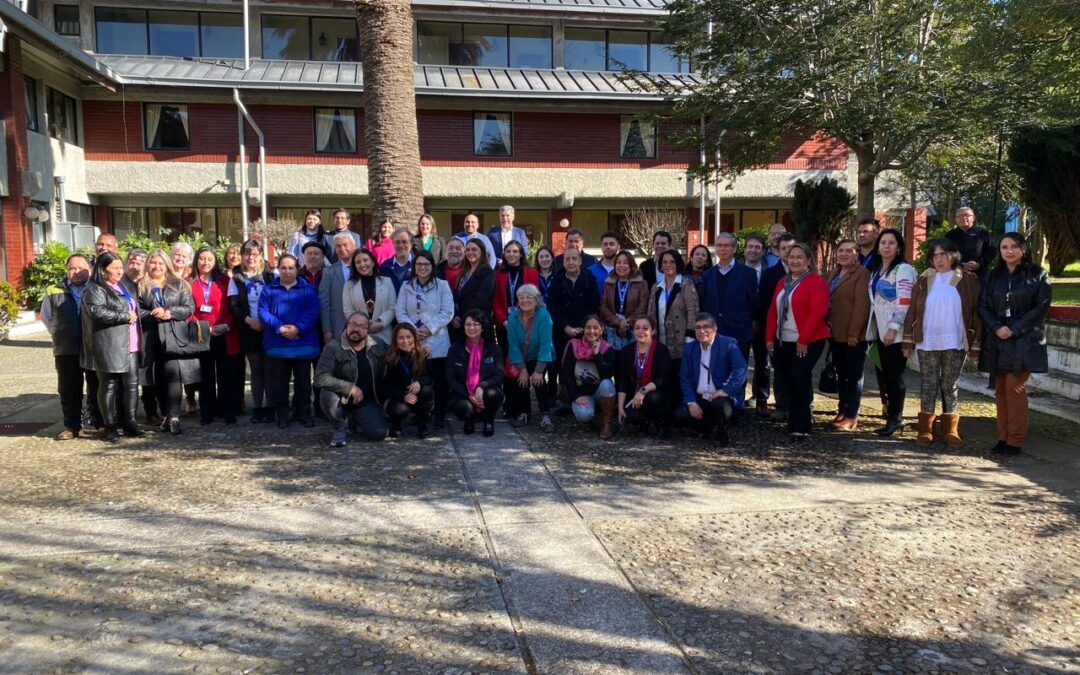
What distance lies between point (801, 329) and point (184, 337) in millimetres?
5656

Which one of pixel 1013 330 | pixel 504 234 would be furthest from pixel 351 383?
pixel 1013 330

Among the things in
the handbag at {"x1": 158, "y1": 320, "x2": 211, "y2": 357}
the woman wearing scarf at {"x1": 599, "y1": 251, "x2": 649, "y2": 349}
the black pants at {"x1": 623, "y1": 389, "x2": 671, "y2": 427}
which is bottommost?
the black pants at {"x1": 623, "y1": 389, "x2": 671, "y2": 427}

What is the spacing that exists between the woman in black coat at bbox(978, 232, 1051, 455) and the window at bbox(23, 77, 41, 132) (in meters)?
20.5

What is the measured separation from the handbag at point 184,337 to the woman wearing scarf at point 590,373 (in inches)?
134

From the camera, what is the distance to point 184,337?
7.05 metres

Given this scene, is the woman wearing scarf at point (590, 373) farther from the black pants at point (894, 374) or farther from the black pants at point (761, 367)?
the black pants at point (894, 374)

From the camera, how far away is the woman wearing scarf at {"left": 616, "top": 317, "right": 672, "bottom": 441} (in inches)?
260

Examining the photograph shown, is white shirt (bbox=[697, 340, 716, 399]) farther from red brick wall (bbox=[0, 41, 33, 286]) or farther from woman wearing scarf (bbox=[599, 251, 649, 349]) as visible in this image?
red brick wall (bbox=[0, 41, 33, 286])

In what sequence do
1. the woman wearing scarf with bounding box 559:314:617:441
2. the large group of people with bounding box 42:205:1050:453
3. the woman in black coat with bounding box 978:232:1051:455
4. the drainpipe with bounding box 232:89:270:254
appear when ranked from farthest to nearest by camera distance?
the drainpipe with bounding box 232:89:270:254 < the woman wearing scarf with bounding box 559:314:617:441 < the large group of people with bounding box 42:205:1050:453 < the woman in black coat with bounding box 978:232:1051:455

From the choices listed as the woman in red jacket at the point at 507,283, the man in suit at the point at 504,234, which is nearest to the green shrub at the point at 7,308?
the man in suit at the point at 504,234

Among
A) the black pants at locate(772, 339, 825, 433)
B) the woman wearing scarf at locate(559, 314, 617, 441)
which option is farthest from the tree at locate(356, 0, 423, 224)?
the black pants at locate(772, 339, 825, 433)

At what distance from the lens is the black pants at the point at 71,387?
672cm

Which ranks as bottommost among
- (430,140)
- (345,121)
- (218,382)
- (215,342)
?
(218,382)

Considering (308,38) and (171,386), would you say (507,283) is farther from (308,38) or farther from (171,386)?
(308,38)
